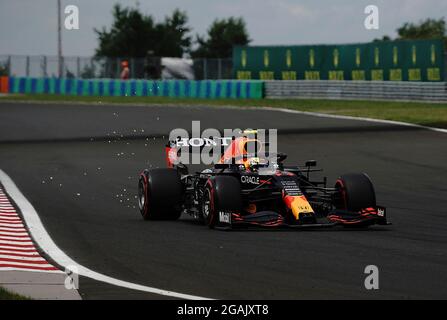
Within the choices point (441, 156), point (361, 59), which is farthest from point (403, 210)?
point (361, 59)

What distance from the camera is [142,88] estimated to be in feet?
176

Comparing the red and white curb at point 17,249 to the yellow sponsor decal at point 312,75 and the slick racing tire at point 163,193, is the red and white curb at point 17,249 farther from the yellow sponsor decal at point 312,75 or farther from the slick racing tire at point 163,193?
the yellow sponsor decal at point 312,75

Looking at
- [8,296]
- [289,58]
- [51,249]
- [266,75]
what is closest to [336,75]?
[289,58]

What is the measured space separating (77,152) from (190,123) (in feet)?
30.6

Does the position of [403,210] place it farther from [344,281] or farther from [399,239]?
[344,281]

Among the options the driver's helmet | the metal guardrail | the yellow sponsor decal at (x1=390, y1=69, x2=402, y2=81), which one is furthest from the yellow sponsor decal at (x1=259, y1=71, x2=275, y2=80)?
the driver's helmet

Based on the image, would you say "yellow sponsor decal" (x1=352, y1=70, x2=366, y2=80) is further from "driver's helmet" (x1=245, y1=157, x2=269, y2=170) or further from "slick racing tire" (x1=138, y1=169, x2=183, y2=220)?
"driver's helmet" (x1=245, y1=157, x2=269, y2=170)

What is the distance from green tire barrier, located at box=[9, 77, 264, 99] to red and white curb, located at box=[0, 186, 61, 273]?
33.3 m

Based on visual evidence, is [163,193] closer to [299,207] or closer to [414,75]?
[299,207]

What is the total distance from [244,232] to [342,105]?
29.5 metres

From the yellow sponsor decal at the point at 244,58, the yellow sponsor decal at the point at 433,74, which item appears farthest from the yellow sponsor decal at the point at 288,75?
the yellow sponsor decal at the point at 433,74

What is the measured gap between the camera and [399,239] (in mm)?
12414

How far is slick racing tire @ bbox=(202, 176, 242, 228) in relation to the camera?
12.9 metres

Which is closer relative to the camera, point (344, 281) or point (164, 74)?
point (344, 281)
